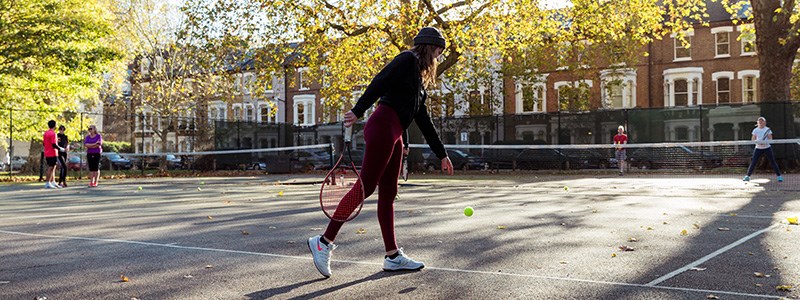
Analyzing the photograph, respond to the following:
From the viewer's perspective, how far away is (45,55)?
2623 cm

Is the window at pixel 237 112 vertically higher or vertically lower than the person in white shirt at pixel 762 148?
higher

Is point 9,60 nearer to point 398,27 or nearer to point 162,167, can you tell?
point 162,167

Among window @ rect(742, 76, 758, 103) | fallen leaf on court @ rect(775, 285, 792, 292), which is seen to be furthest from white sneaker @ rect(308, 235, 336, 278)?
window @ rect(742, 76, 758, 103)

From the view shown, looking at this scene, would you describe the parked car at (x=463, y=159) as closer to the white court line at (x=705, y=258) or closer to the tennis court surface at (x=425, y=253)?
the tennis court surface at (x=425, y=253)

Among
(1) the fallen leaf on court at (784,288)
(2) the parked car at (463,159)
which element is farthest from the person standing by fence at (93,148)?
(1) the fallen leaf on court at (784,288)

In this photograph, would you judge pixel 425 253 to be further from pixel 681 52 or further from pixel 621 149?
pixel 681 52

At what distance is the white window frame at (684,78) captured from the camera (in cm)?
4478

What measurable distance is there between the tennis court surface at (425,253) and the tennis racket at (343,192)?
467 millimetres

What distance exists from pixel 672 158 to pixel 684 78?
2110cm

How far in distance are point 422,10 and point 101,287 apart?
2199 cm

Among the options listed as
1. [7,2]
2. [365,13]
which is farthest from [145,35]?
[365,13]

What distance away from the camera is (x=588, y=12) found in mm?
26562

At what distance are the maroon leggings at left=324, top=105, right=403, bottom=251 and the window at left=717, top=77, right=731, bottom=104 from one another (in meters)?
44.2

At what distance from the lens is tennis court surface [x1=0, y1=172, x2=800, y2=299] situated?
180 inches
